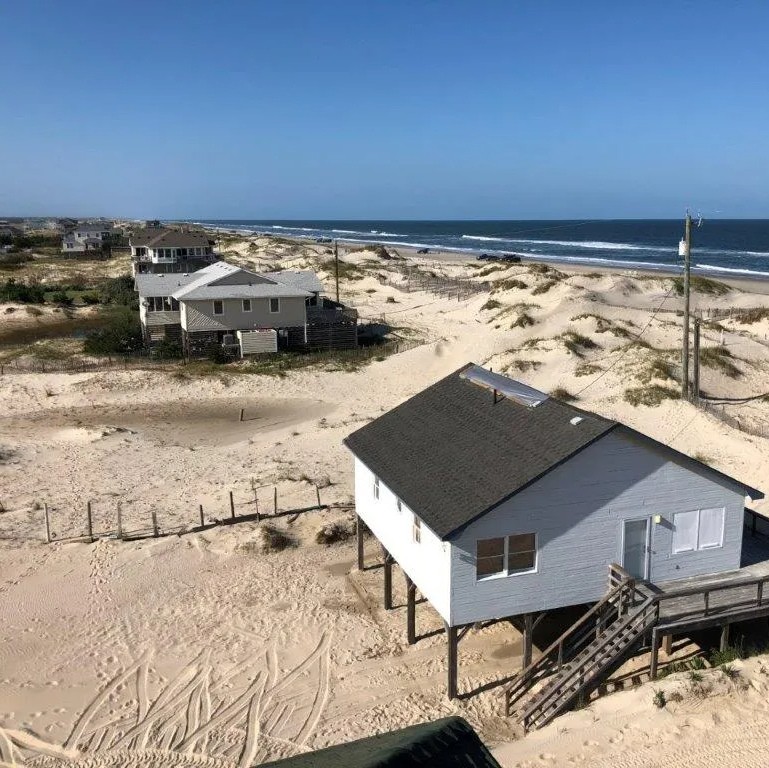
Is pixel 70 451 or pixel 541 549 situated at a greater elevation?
pixel 541 549

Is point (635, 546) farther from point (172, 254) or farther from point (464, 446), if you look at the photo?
point (172, 254)

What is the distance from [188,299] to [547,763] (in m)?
37.3

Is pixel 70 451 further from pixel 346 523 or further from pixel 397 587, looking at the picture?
pixel 397 587

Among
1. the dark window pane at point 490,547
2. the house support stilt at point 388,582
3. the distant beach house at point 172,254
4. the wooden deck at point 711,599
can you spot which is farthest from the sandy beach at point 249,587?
the distant beach house at point 172,254

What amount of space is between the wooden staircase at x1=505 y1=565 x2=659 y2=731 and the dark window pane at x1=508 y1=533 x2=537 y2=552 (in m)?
1.69

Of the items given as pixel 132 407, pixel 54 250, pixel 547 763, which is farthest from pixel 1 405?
pixel 54 250

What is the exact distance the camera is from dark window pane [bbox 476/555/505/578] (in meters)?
15.0

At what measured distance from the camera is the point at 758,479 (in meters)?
25.9

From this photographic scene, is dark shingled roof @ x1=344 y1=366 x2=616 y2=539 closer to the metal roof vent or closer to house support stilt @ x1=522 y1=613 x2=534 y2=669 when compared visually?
the metal roof vent

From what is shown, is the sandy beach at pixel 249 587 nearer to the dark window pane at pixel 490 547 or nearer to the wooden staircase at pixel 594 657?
the wooden staircase at pixel 594 657

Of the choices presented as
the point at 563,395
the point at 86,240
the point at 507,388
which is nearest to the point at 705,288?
the point at 563,395

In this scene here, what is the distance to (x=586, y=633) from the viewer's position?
53.5 feet

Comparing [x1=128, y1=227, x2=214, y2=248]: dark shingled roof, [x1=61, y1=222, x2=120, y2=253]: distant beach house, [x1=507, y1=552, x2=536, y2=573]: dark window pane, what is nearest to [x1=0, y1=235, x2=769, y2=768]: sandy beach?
[x1=507, y1=552, x2=536, y2=573]: dark window pane

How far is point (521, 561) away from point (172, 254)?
74.1 metres
